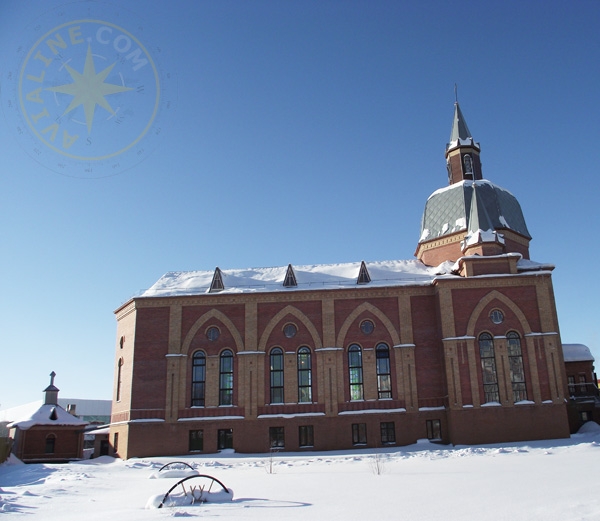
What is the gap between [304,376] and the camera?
35469 mm

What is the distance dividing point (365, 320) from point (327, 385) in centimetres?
459

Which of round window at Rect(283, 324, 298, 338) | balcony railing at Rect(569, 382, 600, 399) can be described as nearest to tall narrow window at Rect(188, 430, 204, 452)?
round window at Rect(283, 324, 298, 338)

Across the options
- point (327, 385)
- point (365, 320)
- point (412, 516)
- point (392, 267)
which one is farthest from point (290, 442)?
point (412, 516)

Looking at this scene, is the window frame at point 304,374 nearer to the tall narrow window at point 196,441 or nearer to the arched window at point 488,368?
the tall narrow window at point 196,441

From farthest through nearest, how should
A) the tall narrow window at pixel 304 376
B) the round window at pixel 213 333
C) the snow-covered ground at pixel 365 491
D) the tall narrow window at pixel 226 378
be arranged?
the round window at pixel 213 333
the tall narrow window at pixel 226 378
the tall narrow window at pixel 304 376
the snow-covered ground at pixel 365 491

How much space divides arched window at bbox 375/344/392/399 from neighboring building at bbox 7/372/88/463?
20003 millimetres

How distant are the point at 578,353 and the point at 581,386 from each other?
9.58 ft

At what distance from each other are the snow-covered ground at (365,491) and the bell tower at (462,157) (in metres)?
22.7

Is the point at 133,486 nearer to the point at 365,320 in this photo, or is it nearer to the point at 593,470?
the point at 593,470

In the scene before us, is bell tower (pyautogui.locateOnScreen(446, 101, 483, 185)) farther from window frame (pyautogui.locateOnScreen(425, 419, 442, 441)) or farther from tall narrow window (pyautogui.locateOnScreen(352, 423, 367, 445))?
tall narrow window (pyautogui.locateOnScreen(352, 423, 367, 445))

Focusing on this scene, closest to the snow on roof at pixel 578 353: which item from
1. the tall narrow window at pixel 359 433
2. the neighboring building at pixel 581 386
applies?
the neighboring building at pixel 581 386

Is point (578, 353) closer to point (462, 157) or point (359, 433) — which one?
point (462, 157)

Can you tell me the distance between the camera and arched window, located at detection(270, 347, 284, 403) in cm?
Answer: 3516

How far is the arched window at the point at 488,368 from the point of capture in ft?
109
